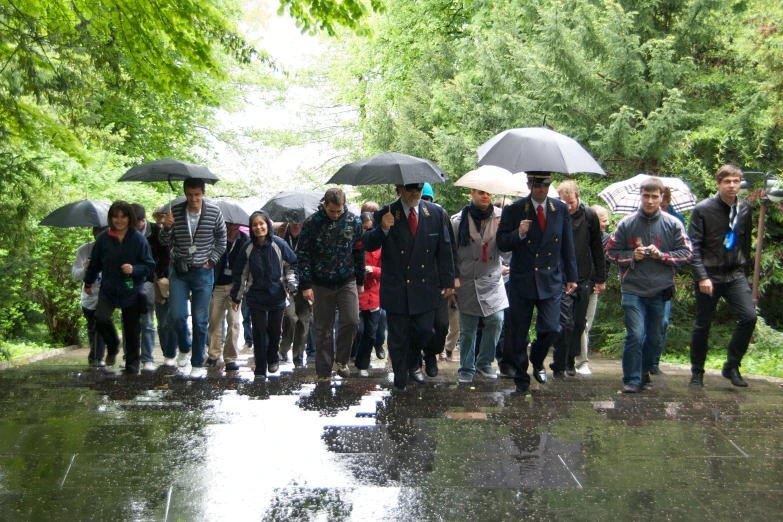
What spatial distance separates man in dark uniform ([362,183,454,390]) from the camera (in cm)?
856

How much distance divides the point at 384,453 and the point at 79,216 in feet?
22.9

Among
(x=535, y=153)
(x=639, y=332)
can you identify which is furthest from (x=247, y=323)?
(x=535, y=153)

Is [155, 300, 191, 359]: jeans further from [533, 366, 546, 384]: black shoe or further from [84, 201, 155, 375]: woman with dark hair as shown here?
[533, 366, 546, 384]: black shoe

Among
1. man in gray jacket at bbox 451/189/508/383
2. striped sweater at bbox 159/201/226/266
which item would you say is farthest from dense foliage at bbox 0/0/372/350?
man in gray jacket at bbox 451/189/508/383

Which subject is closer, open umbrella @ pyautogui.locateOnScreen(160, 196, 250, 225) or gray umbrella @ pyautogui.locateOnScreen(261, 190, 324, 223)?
open umbrella @ pyautogui.locateOnScreen(160, 196, 250, 225)

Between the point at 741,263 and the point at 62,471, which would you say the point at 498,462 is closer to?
the point at 62,471

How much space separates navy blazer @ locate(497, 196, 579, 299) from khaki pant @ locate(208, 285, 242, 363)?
3964 millimetres

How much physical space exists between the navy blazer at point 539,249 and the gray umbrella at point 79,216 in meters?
5.46

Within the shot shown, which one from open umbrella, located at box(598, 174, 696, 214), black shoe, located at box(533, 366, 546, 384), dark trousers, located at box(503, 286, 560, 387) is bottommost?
black shoe, located at box(533, 366, 546, 384)

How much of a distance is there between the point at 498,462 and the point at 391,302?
9.91ft

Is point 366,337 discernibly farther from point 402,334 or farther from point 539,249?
point 539,249

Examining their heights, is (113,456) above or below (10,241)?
below

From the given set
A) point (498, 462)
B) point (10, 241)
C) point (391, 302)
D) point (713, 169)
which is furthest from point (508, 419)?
point (713, 169)

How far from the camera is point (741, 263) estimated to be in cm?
898
